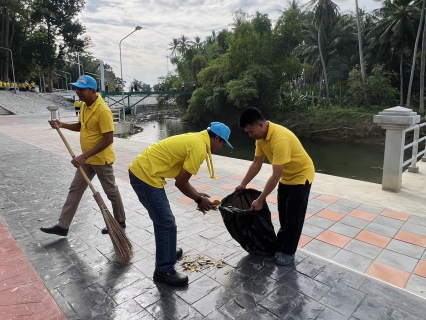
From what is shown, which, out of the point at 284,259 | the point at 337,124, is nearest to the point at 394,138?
the point at 284,259

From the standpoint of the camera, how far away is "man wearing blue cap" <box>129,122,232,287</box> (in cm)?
215

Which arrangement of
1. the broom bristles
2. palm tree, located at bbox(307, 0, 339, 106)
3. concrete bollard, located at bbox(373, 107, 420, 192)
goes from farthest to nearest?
palm tree, located at bbox(307, 0, 339, 106) < concrete bollard, located at bbox(373, 107, 420, 192) < the broom bristles

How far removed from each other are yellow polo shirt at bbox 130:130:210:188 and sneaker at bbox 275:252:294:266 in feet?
3.80

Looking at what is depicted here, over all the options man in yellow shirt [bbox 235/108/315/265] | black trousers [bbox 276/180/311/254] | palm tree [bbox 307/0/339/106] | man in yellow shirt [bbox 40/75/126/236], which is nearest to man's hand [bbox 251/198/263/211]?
man in yellow shirt [bbox 235/108/315/265]

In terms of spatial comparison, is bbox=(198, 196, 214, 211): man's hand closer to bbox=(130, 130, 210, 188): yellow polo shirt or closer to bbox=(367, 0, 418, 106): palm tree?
bbox=(130, 130, 210, 188): yellow polo shirt

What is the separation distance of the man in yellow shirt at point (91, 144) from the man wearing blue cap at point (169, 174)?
2.74 feet

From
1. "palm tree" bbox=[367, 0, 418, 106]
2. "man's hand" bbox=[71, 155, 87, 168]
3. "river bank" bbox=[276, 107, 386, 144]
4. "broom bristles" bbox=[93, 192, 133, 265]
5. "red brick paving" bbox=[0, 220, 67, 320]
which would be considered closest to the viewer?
"red brick paving" bbox=[0, 220, 67, 320]

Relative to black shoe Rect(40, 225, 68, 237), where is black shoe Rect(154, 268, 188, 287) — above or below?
below

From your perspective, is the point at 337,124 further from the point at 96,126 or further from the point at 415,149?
the point at 96,126

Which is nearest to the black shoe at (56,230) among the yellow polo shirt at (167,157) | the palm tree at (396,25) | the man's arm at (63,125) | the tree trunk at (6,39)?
the man's arm at (63,125)

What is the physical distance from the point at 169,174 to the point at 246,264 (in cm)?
107

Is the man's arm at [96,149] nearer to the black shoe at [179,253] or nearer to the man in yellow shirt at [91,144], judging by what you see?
the man in yellow shirt at [91,144]

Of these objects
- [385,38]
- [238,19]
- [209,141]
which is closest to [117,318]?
[209,141]

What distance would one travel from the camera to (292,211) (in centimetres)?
258
